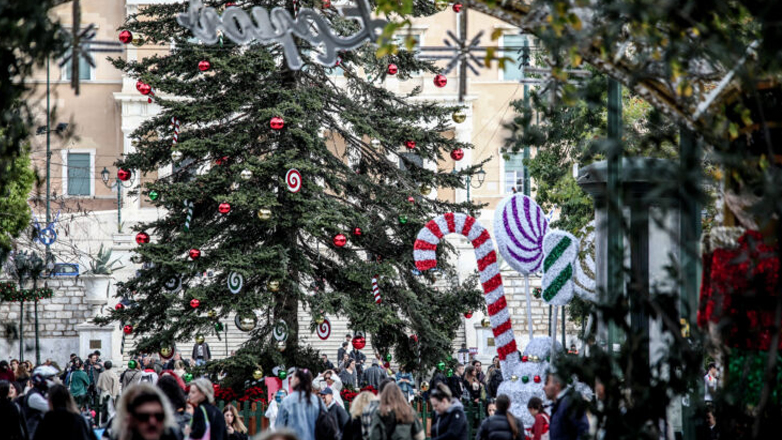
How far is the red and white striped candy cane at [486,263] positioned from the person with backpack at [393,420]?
394 centimetres

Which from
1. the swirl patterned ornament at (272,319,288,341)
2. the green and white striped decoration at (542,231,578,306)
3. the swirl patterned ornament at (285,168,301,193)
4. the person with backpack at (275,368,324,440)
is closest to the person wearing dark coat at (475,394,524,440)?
the person with backpack at (275,368,324,440)

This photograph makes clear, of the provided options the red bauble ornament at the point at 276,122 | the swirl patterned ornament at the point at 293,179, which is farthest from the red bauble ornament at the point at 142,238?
the red bauble ornament at the point at 276,122

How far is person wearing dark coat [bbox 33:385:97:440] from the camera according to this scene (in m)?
8.44

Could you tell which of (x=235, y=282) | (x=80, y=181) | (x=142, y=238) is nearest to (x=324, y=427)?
(x=235, y=282)

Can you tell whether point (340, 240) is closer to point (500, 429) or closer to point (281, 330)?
point (281, 330)

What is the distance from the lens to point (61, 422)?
8.49 meters

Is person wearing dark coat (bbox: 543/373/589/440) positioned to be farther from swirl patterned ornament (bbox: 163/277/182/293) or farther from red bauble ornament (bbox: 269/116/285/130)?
swirl patterned ornament (bbox: 163/277/182/293)

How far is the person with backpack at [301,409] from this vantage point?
12.5 m

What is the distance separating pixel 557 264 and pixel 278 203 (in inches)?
285

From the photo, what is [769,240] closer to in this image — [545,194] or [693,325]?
[693,325]

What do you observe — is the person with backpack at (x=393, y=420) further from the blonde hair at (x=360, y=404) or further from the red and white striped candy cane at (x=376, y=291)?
the red and white striped candy cane at (x=376, y=291)

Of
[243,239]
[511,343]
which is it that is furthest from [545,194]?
[511,343]

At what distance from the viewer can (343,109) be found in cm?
2241

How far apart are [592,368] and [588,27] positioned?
2.08 m
